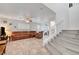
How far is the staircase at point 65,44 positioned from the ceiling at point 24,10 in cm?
46

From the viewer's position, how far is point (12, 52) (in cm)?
252

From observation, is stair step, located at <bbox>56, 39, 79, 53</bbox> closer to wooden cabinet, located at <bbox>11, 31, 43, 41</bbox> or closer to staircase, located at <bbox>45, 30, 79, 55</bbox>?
staircase, located at <bbox>45, 30, 79, 55</bbox>

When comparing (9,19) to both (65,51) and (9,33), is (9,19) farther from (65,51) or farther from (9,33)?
(65,51)

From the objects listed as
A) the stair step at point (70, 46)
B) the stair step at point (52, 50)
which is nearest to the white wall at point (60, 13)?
the stair step at point (70, 46)

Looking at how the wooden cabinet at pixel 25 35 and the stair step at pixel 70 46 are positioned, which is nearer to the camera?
the stair step at pixel 70 46

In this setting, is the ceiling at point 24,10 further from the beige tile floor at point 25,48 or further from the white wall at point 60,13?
the beige tile floor at point 25,48

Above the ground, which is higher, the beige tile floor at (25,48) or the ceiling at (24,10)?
the ceiling at (24,10)

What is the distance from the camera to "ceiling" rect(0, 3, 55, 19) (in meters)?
2.53

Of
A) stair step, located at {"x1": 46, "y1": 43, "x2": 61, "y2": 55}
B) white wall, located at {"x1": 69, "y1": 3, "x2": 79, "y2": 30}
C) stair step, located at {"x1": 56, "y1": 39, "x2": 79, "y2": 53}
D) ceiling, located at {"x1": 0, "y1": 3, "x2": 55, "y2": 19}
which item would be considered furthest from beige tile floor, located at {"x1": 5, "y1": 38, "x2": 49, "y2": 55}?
white wall, located at {"x1": 69, "y1": 3, "x2": 79, "y2": 30}

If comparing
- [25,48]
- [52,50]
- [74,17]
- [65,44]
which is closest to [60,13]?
[74,17]

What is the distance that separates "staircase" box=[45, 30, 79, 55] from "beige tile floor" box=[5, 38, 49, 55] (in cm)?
15

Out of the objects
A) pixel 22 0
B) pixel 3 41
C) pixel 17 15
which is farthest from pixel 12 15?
pixel 3 41

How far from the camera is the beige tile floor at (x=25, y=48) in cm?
252

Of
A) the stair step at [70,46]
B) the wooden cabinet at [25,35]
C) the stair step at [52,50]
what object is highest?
the wooden cabinet at [25,35]
